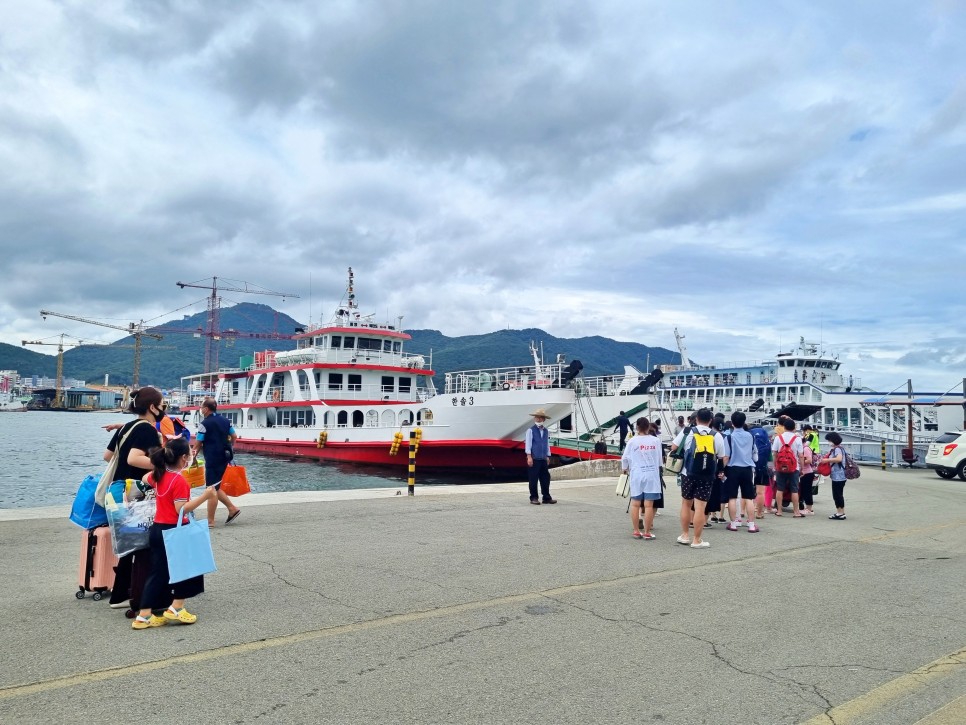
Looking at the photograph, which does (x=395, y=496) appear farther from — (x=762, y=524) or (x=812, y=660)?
(x=812, y=660)

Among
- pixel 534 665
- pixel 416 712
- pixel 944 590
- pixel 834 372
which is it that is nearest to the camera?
pixel 416 712

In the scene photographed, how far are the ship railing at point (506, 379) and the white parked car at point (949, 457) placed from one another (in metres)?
12.4

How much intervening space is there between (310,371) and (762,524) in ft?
79.2

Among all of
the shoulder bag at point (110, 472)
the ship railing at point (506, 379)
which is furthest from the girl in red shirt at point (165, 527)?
the ship railing at point (506, 379)

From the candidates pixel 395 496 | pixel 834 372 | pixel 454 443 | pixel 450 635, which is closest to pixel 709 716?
pixel 450 635

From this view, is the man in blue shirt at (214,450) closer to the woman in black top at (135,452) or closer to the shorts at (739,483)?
the woman in black top at (135,452)

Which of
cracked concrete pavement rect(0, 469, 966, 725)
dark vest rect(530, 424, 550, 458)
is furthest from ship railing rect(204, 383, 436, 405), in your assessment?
cracked concrete pavement rect(0, 469, 966, 725)

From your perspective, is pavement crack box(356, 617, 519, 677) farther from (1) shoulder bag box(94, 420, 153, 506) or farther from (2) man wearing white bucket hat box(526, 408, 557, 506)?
(2) man wearing white bucket hat box(526, 408, 557, 506)

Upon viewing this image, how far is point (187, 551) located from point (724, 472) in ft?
24.2

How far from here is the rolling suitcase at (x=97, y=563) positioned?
17.8 ft

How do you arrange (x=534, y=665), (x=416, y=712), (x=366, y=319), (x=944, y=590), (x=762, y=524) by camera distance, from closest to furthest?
(x=416, y=712) < (x=534, y=665) < (x=944, y=590) < (x=762, y=524) < (x=366, y=319)

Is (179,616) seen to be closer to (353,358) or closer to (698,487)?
(698,487)

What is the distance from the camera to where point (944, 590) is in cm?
633

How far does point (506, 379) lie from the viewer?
93.4 feet
